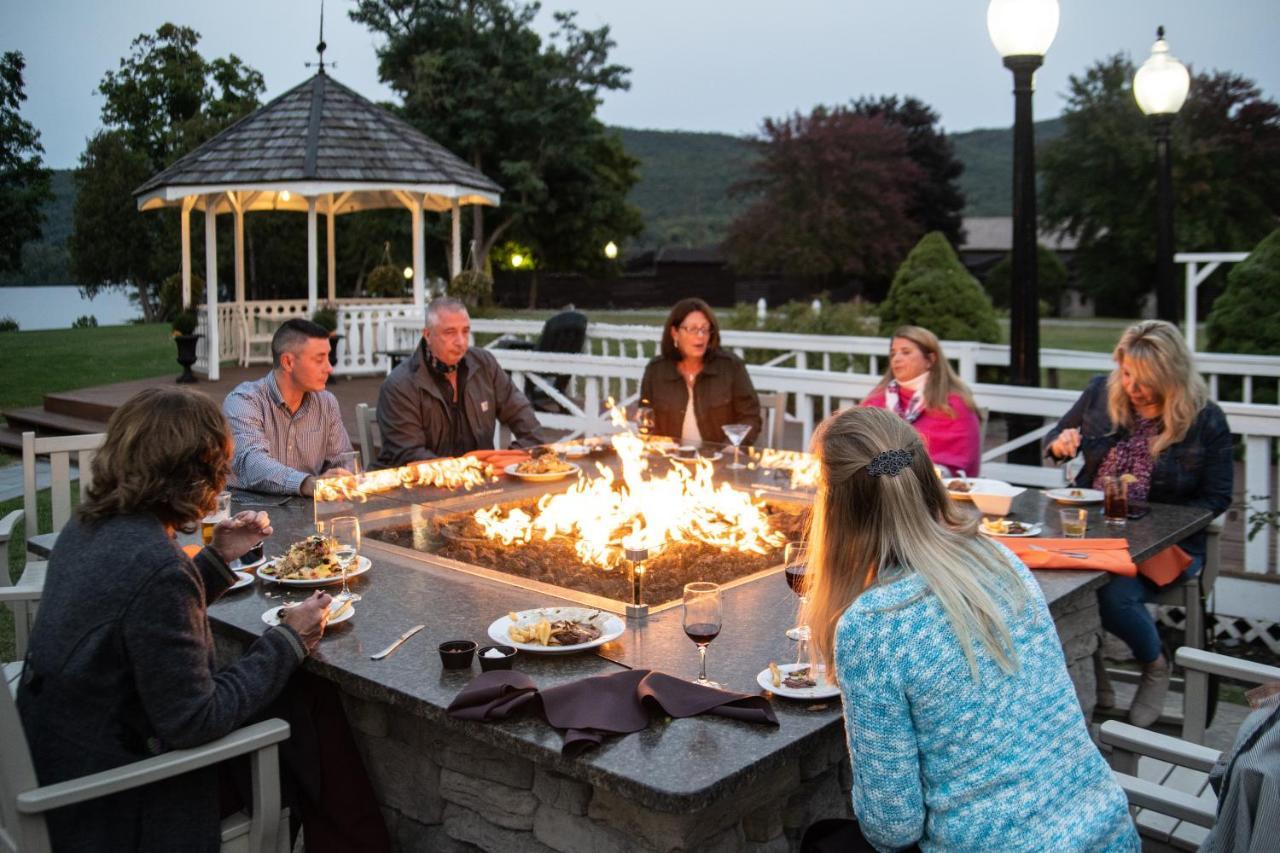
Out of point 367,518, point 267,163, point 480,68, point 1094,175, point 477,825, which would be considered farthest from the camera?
point 1094,175

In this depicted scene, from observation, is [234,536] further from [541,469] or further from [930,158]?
[930,158]

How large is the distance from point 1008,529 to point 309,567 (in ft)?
7.62

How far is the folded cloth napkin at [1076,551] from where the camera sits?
3428 mm

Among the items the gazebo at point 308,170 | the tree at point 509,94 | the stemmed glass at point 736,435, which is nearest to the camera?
the stemmed glass at point 736,435

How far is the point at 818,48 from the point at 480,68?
19.7 meters

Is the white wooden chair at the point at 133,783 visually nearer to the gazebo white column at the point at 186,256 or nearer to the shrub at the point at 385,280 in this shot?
the gazebo white column at the point at 186,256

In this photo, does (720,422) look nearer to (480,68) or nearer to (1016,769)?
(1016,769)

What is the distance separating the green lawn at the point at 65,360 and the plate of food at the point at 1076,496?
9654mm

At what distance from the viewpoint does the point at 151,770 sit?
7.22 ft

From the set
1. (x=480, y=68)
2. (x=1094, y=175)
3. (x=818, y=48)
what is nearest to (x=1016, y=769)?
(x=480, y=68)

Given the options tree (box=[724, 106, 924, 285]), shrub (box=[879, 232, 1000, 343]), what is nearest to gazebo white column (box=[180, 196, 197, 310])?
shrub (box=[879, 232, 1000, 343])

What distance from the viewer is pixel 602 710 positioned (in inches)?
90.7

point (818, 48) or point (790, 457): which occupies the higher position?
point (818, 48)

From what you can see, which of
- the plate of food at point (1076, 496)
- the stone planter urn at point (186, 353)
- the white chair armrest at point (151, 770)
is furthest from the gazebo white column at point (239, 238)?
the white chair armrest at point (151, 770)
